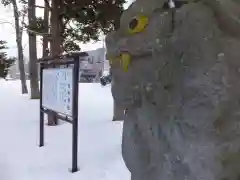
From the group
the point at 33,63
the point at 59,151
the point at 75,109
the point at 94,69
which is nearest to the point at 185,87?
the point at 75,109

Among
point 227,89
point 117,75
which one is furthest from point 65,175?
point 227,89

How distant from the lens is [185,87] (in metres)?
1.96

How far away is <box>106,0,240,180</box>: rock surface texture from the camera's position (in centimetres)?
187

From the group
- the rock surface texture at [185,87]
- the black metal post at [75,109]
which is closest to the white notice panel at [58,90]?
the black metal post at [75,109]

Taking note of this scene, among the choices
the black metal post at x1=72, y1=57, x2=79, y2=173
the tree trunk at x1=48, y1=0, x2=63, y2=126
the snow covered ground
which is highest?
the tree trunk at x1=48, y1=0, x2=63, y2=126

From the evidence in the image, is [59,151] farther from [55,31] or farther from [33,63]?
[33,63]

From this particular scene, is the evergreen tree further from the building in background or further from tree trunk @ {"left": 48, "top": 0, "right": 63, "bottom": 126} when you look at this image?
the building in background

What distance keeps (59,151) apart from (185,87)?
9.66 feet

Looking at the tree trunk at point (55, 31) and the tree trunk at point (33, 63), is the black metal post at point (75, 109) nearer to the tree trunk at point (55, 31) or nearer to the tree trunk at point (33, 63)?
the tree trunk at point (55, 31)

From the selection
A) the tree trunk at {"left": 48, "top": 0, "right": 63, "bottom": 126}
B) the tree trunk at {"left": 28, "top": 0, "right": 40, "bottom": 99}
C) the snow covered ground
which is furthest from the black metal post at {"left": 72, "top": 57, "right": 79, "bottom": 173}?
the tree trunk at {"left": 28, "top": 0, "right": 40, "bottom": 99}

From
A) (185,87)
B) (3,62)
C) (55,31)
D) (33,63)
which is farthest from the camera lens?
(33,63)

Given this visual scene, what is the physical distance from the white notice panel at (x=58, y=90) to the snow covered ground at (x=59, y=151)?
1.99 ft

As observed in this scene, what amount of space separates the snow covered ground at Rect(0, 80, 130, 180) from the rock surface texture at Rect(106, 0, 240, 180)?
1.40m

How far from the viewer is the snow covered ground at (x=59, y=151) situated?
12.1ft
